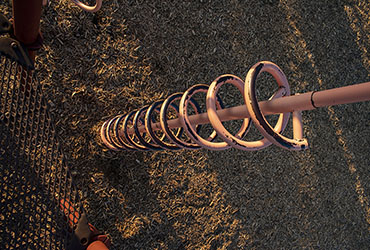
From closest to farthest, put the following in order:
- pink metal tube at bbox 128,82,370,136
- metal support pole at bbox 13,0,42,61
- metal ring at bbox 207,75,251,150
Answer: pink metal tube at bbox 128,82,370,136, metal ring at bbox 207,75,251,150, metal support pole at bbox 13,0,42,61

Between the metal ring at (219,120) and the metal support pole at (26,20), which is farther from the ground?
the metal support pole at (26,20)

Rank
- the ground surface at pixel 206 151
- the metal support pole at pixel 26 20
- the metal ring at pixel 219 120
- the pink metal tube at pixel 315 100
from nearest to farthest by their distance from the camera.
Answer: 1. the pink metal tube at pixel 315 100
2. the metal ring at pixel 219 120
3. the metal support pole at pixel 26 20
4. the ground surface at pixel 206 151

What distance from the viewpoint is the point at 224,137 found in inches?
28.4

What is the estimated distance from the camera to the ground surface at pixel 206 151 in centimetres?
171

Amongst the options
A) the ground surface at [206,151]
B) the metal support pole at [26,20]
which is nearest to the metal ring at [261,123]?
the metal support pole at [26,20]

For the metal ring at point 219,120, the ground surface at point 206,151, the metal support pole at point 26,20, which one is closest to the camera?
the metal ring at point 219,120

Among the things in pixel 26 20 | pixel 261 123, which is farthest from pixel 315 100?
pixel 26 20

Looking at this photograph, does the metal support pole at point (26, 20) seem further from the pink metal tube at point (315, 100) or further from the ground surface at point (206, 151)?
the pink metal tube at point (315, 100)

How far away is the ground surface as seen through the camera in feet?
5.63

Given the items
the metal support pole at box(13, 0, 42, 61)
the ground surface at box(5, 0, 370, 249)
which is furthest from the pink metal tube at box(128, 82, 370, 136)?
the ground surface at box(5, 0, 370, 249)

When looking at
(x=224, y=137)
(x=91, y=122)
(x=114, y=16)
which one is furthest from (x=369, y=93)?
(x=114, y=16)

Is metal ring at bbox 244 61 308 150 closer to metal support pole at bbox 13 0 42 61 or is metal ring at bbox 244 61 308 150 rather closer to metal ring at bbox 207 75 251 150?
metal ring at bbox 207 75 251 150

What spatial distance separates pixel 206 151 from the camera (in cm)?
201

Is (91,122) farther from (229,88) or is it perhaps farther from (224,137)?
(224,137)
